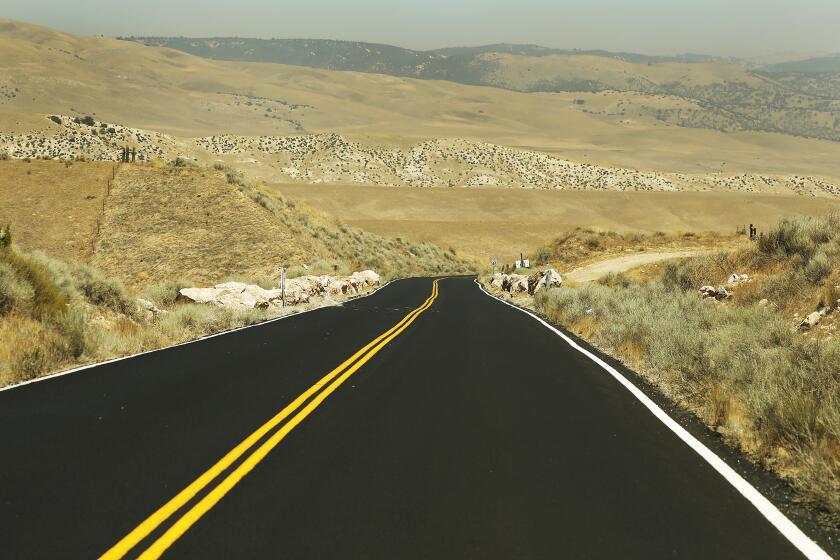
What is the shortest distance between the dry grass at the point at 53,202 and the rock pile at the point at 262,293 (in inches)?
542

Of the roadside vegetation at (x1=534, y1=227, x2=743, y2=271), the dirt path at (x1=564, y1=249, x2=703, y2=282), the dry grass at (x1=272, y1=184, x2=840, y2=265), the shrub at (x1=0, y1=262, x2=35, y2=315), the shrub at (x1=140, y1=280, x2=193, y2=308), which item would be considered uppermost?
the shrub at (x1=0, y1=262, x2=35, y2=315)

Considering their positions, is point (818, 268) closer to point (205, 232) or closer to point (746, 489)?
point (746, 489)

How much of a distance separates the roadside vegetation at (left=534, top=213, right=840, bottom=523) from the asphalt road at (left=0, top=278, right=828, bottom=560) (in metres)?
0.76

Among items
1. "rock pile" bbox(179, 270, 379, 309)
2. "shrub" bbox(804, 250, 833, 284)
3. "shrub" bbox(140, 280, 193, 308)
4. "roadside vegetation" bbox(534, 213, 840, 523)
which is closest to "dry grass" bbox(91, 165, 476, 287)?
"rock pile" bbox(179, 270, 379, 309)

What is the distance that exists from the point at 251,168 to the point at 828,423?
134341mm

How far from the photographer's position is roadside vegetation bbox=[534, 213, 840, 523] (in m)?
6.85

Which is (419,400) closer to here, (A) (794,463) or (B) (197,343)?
(A) (794,463)

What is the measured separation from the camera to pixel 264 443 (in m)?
7.16

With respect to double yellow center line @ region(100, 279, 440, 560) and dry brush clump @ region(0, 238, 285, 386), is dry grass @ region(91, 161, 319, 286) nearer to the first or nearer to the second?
dry brush clump @ region(0, 238, 285, 386)

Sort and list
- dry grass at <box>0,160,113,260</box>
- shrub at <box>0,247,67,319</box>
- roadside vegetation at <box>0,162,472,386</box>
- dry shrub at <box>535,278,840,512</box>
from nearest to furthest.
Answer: dry shrub at <box>535,278,840,512</box>, roadside vegetation at <box>0,162,472,386</box>, shrub at <box>0,247,67,319</box>, dry grass at <box>0,160,113,260</box>

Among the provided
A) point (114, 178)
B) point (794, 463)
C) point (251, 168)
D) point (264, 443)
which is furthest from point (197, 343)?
point (251, 168)

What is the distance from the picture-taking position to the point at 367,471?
6297 mm

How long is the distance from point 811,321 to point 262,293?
17.4 metres

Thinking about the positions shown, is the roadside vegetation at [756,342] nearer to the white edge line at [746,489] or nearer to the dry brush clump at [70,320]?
the white edge line at [746,489]
